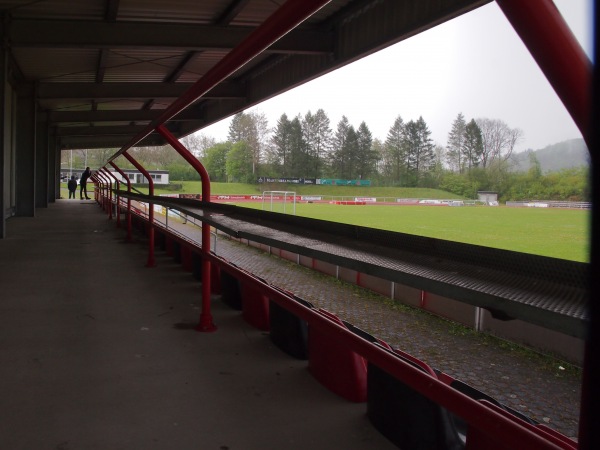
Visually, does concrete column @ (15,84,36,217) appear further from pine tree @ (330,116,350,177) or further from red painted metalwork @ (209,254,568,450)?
red painted metalwork @ (209,254,568,450)

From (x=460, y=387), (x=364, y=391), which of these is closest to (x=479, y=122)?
(x=364, y=391)

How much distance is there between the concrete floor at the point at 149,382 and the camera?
212 cm

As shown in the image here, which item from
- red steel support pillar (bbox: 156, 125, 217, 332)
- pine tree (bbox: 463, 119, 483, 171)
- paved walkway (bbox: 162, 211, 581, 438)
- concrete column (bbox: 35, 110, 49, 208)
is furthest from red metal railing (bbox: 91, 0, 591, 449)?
concrete column (bbox: 35, 110, 49, 208)

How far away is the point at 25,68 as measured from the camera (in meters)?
13.0

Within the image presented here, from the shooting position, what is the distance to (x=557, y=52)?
817 millimetres

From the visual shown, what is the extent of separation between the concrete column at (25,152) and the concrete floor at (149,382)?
1116 cm

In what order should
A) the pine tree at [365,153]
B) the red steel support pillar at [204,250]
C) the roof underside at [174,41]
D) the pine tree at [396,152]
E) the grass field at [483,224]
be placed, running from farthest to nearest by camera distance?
1. the grass field at [483,224]
2. the pine tree at [365,153]
3. the roof underside at [174,41]
4. the pine tree at [396,152]
5. the red steel support pillar at [204,250]

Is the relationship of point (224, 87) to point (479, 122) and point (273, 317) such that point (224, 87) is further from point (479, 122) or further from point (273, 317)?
point (273, 317)

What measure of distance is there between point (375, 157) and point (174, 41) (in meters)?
4.42

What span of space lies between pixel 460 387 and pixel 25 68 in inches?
565

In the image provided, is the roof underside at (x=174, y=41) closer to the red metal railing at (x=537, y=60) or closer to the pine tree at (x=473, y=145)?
the pine tree at (x=473, y=145)

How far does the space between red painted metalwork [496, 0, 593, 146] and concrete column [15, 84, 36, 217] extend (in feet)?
52.1

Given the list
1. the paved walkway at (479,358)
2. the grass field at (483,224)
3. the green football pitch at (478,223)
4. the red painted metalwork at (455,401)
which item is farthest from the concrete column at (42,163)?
the red painted metalwork at (455,401)

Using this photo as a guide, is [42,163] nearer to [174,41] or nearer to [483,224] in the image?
[174,41]
